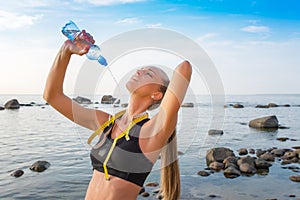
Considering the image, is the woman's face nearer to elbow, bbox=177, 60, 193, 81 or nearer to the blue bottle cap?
the blue bottle cap

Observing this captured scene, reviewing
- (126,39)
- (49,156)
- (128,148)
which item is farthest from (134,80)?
(49,156)

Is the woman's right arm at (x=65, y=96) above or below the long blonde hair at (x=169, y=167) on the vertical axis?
above

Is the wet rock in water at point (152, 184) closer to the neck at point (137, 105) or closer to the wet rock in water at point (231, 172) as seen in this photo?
the wet rock in water at point (231, 172)

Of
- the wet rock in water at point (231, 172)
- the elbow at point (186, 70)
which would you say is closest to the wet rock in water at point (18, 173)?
the wet rock in water at point (231, 172)

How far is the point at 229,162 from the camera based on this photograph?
14047mm

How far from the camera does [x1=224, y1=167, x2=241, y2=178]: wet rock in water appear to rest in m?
12.8

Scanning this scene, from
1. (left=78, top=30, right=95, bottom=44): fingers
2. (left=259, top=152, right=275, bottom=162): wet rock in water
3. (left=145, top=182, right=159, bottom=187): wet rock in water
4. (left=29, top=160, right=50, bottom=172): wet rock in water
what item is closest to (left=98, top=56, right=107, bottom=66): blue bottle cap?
(left=78, top=30, right=95, bottom=44): fingers

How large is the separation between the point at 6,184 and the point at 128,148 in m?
10.5

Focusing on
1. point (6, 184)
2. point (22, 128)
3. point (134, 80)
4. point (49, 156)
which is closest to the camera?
point (134, 80)

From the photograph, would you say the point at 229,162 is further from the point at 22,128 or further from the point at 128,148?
the point at 22,128

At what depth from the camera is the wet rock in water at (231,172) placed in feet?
41.9

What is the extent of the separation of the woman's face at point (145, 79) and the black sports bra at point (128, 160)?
318mm

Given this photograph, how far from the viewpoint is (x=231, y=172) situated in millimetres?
12922

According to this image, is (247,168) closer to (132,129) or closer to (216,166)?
(216,166)
